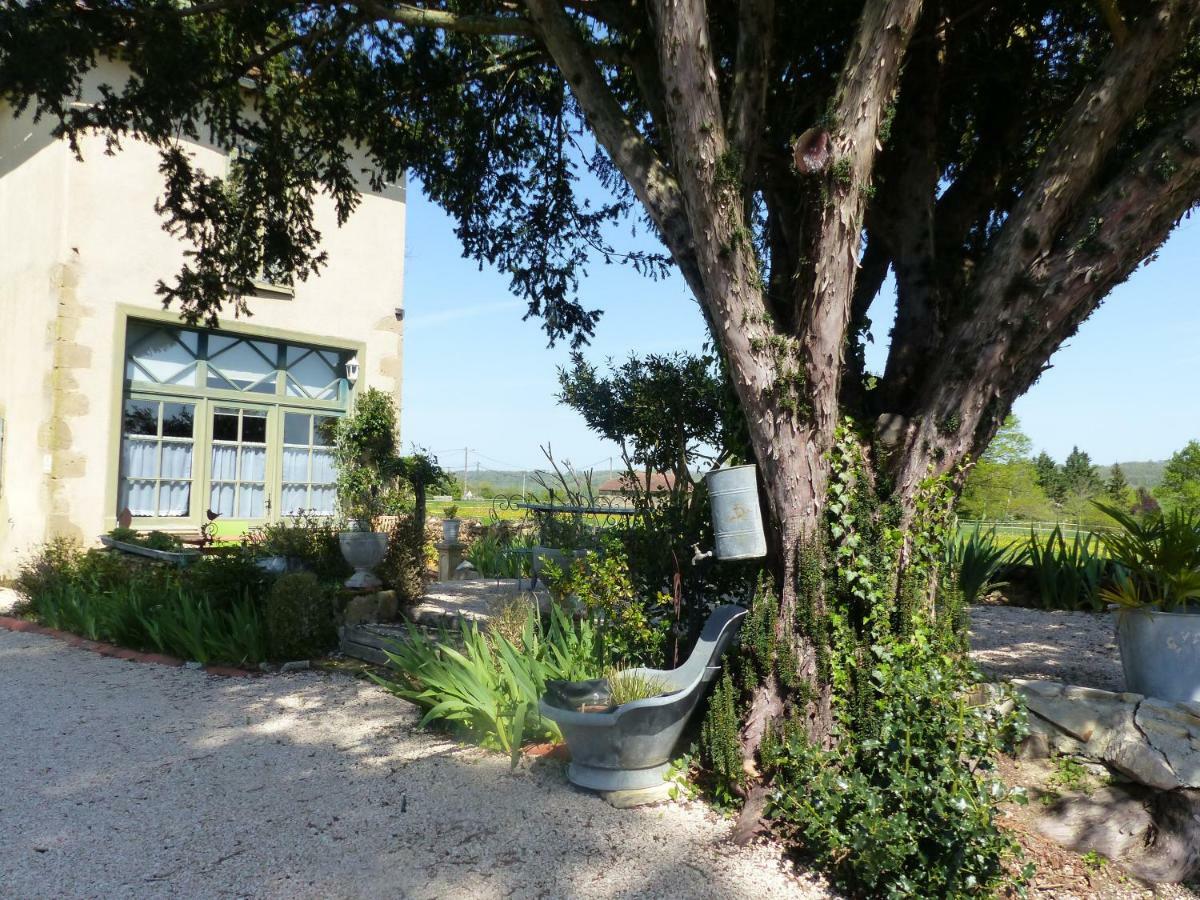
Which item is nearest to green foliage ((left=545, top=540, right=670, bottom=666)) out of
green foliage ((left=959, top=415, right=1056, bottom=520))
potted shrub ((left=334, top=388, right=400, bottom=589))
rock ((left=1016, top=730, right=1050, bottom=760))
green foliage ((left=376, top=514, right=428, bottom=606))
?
rock ((left=1016, top=730, right=1050, bottom=760))

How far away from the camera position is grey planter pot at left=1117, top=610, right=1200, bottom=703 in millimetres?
3574

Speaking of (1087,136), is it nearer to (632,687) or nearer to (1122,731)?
(1122,731)

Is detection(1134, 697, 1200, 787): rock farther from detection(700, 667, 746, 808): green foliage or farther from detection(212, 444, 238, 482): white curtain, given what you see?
detection(212, 444, 238, 482): white curtain

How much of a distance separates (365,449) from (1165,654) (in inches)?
391

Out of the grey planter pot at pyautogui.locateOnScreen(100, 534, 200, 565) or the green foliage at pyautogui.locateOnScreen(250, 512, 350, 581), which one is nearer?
the grey planter pot at pyautogui.locateOnScreen(100, 534, 200, 565)

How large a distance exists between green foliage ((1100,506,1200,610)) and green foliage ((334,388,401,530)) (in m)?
8.58

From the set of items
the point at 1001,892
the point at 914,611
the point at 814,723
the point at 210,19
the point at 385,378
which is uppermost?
the point at 210,19

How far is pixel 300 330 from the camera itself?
12.0 metres

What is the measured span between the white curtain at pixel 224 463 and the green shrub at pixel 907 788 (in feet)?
32.6

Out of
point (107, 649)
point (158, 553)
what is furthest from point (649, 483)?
point (158, 553)

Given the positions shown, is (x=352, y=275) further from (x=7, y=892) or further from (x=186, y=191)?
(x=7, y=892)

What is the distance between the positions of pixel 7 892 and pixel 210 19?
18.8 feet

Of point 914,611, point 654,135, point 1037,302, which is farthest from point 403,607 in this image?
point 1037,302

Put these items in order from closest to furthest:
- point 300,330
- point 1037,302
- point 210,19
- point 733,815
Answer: point 1037,302
point 733,815
point 210,19
point 300,330
